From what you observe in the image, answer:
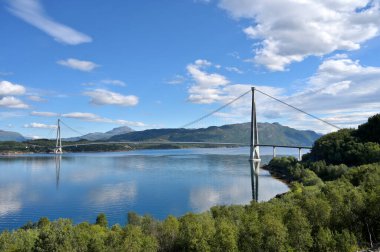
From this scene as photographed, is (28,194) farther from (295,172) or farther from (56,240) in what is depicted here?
(295,172)

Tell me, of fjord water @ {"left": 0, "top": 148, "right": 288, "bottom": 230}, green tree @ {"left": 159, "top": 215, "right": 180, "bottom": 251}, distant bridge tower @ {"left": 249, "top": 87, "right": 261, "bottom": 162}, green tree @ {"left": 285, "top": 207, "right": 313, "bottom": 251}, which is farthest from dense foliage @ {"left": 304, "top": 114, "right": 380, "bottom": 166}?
green tree @ {"left": 159, "top": 215, "right": 180, "bottom": 251}

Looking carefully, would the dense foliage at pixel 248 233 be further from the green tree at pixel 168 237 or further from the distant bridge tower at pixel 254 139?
the distant bridge tower at pixel 254 139

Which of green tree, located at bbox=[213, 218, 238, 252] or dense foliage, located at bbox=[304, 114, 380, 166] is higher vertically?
dense foliage, located at bbox=[304, 114, 380, 166]

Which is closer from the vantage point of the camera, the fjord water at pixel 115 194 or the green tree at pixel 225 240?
the green tree at pixel 225 240

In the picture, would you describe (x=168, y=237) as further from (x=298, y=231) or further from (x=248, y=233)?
(x=298, y=231)

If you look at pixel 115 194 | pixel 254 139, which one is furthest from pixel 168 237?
pixel 254 139

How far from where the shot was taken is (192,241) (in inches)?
593

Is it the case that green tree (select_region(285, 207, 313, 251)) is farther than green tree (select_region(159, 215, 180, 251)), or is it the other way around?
green tree (select_region(159, 215, 180, 251))

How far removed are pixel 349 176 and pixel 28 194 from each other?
3500 centimetres

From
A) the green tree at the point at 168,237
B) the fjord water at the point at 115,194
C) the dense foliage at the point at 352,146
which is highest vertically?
the dense foliage at the point at 352,146

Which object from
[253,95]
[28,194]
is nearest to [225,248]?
[28,194]

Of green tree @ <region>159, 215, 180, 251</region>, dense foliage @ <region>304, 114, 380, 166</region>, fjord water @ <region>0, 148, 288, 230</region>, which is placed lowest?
fjord water @ <region>0, 148, 288, 230</region>

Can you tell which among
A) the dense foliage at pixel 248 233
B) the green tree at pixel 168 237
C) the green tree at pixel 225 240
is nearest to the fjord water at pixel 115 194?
the green tree at pixel 168 237

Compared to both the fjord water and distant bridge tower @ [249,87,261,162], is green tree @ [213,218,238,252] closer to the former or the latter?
the fjord water
